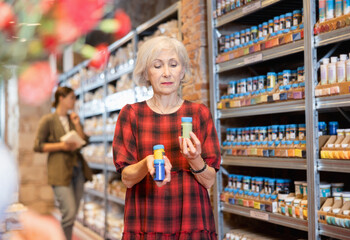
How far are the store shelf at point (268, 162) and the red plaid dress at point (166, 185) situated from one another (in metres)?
1.06

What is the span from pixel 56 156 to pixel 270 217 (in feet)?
7.25

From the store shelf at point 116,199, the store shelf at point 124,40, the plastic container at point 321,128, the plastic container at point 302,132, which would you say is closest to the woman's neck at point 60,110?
the store shelf at point 124,40

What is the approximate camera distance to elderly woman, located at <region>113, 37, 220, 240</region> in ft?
5.12

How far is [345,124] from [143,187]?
5.40 feet

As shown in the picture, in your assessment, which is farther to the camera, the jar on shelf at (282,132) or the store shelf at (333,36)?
the jar on shelf at (282,132)

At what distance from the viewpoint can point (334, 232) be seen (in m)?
2.22

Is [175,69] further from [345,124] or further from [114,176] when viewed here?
[114,176]

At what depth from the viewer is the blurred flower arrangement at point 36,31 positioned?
15.7 inches

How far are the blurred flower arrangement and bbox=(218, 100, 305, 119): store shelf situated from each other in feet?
Result: 6.84

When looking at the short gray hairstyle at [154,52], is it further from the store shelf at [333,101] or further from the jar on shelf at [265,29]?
the jar on shelf at [265,29]

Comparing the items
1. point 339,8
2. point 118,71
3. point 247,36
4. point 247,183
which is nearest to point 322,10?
point 339,8

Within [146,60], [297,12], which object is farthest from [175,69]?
[297,12]

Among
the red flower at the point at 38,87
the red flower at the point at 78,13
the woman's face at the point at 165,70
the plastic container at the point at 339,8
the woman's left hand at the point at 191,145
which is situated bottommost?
the woman's left hand at the point at 191,145

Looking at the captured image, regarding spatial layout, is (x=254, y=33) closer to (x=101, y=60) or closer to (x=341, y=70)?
(x=341, y=70)
